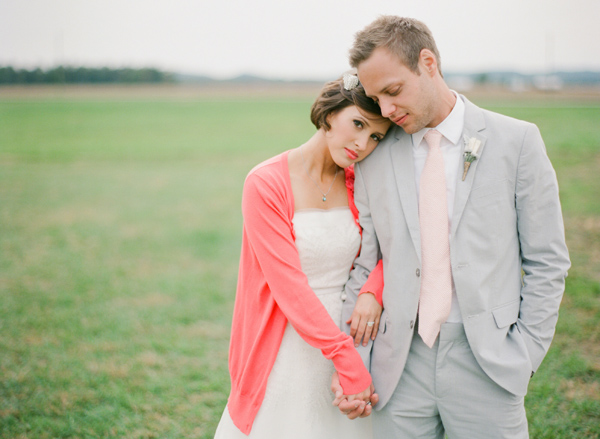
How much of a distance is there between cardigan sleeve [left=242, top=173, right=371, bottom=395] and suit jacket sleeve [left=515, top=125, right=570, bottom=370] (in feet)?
2.68

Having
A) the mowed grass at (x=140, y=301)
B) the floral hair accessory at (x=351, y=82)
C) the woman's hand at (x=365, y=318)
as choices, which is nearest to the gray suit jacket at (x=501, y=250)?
the woman's hand at (x=365, y=318)

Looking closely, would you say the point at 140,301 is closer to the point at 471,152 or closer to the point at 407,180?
the point at 407,180

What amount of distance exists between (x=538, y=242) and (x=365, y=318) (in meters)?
0.88

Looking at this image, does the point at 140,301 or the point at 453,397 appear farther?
the point at 140,301

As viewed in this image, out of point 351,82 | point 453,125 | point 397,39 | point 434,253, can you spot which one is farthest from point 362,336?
point 397,39

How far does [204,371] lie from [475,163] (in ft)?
12.0

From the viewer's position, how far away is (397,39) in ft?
7.23

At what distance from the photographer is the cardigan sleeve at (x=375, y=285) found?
2.45 m

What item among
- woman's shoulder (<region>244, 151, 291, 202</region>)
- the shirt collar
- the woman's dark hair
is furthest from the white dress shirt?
woman's shoulder (<region>244, 151, 291, 202</region>)

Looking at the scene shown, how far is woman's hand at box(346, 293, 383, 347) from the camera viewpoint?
2432mm

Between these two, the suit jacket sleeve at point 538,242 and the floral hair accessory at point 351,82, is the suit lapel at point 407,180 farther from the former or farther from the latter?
the suit jacket sleeve at point 538,242

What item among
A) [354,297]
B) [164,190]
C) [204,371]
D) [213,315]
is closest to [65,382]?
[204,371]

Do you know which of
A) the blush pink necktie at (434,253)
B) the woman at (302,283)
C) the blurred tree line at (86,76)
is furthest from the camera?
the blurred tree line at (86,76)

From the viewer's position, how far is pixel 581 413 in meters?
3.82
